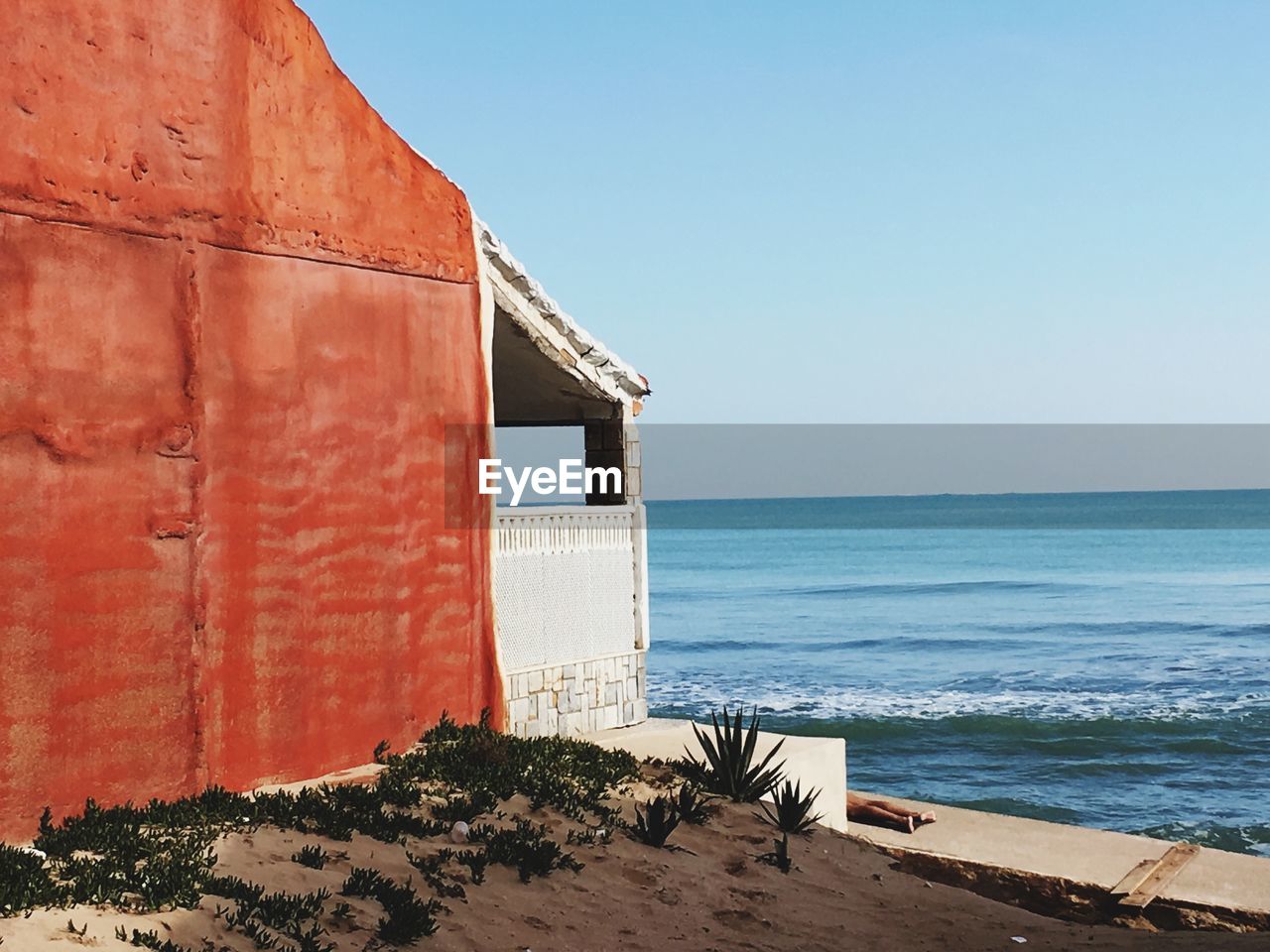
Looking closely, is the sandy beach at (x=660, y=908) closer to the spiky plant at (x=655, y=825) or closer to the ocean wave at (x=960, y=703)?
the spiky plant at (x=655, y=825)

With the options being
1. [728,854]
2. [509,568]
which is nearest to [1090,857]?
[728,854]

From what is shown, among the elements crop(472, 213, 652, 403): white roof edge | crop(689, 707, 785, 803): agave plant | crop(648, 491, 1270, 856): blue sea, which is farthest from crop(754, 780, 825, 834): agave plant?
crop(648, 491, 1270, 856): blue sea

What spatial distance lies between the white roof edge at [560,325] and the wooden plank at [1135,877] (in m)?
6.48

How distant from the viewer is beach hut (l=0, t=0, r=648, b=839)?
7.96 meters

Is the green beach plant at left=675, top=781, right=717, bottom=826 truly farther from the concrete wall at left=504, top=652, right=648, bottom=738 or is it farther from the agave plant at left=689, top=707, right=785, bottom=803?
the concrete wall at left=504, top=652, right=648, bottom=738

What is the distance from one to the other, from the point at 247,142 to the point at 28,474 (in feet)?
9.28

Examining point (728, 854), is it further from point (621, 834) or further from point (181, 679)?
point (181, 679)

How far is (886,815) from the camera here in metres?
13.4

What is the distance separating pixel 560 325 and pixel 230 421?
430cm

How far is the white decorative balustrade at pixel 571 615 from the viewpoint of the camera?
39.3 ft

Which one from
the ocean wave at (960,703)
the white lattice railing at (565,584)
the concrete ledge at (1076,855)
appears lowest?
the ocean wave at (960,703)

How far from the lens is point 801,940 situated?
8125 mm

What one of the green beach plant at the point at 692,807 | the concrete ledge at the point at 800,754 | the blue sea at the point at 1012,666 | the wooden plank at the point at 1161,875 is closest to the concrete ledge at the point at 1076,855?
the wooden plank at the point at 1161,875

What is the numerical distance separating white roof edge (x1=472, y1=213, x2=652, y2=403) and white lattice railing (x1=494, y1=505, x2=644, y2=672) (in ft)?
4.22
